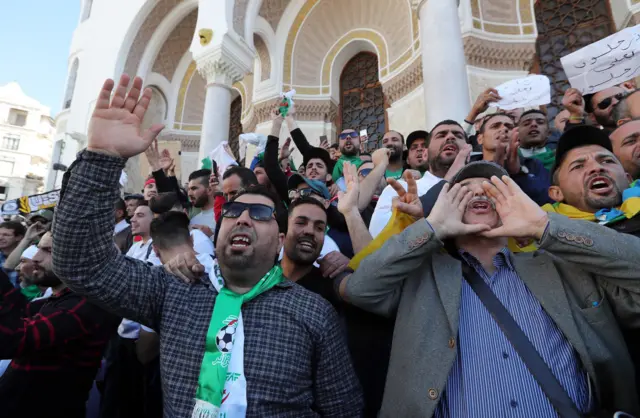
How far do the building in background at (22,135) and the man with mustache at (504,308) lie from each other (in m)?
44.2

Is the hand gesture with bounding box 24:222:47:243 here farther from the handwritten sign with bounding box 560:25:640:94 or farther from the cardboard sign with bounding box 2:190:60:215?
the handwritten sign with bounding box 560:25:640:94

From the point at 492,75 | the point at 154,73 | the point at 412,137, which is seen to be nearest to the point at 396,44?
the point at 492,75

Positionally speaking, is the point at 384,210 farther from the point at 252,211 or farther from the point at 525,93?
the point at 525,93

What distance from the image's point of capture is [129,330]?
6.36ft

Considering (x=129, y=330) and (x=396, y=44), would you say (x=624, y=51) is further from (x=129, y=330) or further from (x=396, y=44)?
(x=396, y=44)

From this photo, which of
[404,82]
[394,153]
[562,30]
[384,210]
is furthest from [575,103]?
[562,30]

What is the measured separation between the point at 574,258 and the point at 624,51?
8.38 ft

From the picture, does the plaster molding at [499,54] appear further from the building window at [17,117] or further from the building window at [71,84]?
the building window at [17,117]

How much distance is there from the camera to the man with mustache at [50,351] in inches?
57.6

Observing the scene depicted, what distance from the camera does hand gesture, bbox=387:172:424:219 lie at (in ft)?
5.24

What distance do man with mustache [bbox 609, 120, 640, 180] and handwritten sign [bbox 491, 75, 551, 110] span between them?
1240mm

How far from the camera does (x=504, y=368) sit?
1.20m

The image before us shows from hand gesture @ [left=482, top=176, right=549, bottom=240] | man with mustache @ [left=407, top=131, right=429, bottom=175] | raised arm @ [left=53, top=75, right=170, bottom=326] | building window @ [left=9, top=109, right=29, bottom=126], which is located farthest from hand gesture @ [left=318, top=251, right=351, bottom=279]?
building window @ [left=9, top=109, right=29, bottom=126]

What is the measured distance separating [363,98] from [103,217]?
8.42 meters
